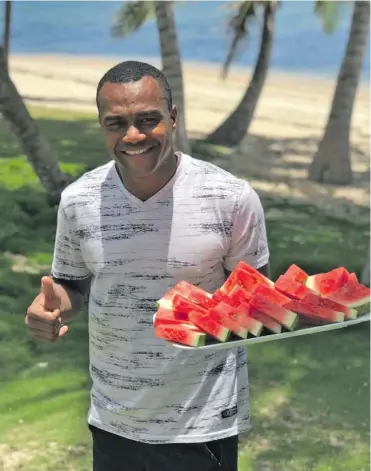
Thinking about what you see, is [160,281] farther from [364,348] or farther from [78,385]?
[364,348]

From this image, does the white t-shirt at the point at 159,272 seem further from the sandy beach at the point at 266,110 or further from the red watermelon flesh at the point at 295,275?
the sandy beach at the point at 266,110

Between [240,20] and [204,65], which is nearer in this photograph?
[240,20]

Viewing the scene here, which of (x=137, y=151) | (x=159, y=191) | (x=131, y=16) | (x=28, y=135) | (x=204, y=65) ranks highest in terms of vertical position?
(x=137, y=151)

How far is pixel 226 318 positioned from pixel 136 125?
0.59m

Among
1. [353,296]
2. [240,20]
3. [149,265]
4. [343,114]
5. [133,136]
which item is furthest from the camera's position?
[240,20]

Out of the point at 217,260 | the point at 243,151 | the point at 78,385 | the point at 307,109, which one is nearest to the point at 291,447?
the point at 78,385

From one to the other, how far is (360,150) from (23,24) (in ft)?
31.2

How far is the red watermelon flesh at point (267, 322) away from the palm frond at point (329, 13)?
36.7 ft

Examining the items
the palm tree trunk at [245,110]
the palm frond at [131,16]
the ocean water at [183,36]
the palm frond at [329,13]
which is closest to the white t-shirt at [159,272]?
the palm frond at [329,13]

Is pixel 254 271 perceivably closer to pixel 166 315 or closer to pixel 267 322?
pixel 267 322

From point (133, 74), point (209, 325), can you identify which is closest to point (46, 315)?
point (209, 325)

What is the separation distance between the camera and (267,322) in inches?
92.7

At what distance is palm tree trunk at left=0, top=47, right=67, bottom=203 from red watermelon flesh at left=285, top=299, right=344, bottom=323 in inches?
225

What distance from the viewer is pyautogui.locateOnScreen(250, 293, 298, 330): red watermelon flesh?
2336 millimetres
